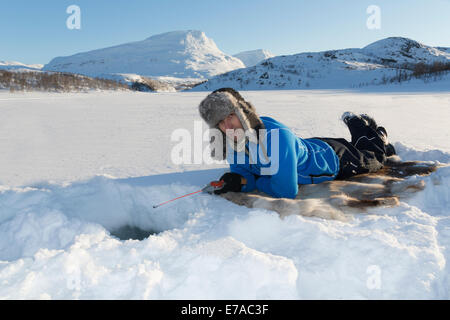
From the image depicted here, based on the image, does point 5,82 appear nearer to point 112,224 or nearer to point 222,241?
point 112,224

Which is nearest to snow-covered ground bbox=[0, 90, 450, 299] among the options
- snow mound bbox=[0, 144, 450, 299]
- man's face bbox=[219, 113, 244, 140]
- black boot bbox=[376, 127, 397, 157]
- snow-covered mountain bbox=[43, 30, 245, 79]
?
snow mound bbox=[0, 144, 450, 299]

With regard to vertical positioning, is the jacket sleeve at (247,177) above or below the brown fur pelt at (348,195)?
above

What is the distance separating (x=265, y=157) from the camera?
70.6 inches

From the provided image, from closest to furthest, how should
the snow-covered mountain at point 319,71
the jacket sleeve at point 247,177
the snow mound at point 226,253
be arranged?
1. the snow mound at point 226,253
2. the jacket sleeve at point 247,177
3. the snow-covered mountain at point 319,71

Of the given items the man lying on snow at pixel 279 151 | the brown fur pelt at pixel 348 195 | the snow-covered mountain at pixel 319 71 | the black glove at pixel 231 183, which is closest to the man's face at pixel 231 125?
the man lying on snow at pixel 279 151

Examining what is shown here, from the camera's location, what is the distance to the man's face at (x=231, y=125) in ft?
5.66

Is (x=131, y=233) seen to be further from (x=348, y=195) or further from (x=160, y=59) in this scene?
(x=160, y=59)

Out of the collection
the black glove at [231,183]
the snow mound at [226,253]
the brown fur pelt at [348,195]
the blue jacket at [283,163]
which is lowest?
the snow mound at [226,253]

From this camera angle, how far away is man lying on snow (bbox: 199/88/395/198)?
1.73 meters

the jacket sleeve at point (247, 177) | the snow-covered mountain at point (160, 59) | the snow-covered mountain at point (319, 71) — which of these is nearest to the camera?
the jacket sleeve at point (247, 177)

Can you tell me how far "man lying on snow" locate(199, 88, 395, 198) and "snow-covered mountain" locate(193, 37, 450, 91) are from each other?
15219 mm

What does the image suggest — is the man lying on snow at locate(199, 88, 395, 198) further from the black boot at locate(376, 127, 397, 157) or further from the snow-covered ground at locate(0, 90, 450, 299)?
the snow-covered ground at locate(0, 90, 450, 299)

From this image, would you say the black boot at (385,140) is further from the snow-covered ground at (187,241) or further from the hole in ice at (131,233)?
the hole in ice at (131,233)

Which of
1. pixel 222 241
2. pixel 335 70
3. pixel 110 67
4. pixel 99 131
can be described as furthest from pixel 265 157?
pixel 110 67
